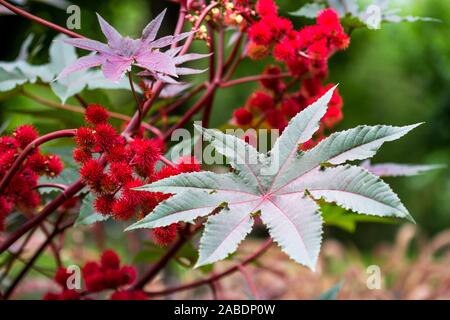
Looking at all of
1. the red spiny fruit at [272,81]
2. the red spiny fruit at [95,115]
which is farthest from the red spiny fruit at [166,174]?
the red spiny fruit at [272,81]

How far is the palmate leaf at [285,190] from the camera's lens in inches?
22.1

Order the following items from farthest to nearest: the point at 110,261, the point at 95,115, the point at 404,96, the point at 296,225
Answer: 1. the point at 404,96
2. the point at 110,261
3. the point at 95,115
4. the point at 296,225

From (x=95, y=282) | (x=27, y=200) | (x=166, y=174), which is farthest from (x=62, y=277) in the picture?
(x=166, y=174)

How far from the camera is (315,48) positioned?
833mm

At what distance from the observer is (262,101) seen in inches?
39.7

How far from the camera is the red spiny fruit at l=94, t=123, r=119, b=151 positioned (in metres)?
0.66

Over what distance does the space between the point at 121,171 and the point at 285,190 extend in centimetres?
18

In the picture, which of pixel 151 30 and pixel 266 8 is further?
pixel 266 8

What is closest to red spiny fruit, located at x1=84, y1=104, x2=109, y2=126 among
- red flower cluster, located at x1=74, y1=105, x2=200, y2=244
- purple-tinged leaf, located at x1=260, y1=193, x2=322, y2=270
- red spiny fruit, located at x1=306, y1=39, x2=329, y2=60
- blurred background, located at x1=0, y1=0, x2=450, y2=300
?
red flower cluster, located at x1=74, y1=105, x2=200, y2=244

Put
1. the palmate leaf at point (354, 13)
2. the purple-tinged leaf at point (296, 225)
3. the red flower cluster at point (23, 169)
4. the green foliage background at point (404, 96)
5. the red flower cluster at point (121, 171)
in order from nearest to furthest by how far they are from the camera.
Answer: the purple-tinged leaf at point (296, 225), the red flower cluster at point (121, 171), the red flower cluster at point (23, 169), the palmate leaf at point (354, 13), the green foliage background at point (404, 96)

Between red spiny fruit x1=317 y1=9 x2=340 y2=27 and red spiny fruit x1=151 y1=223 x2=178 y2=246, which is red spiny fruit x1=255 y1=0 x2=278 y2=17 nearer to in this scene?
red spiny fruit x1=317 y1=9 x2=340 y2=27

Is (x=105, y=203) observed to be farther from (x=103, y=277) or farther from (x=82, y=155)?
(x=103, y=277)

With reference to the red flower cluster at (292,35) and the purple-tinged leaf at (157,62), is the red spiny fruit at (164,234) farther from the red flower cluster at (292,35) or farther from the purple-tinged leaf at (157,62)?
the red flower cluster at (292,35)
